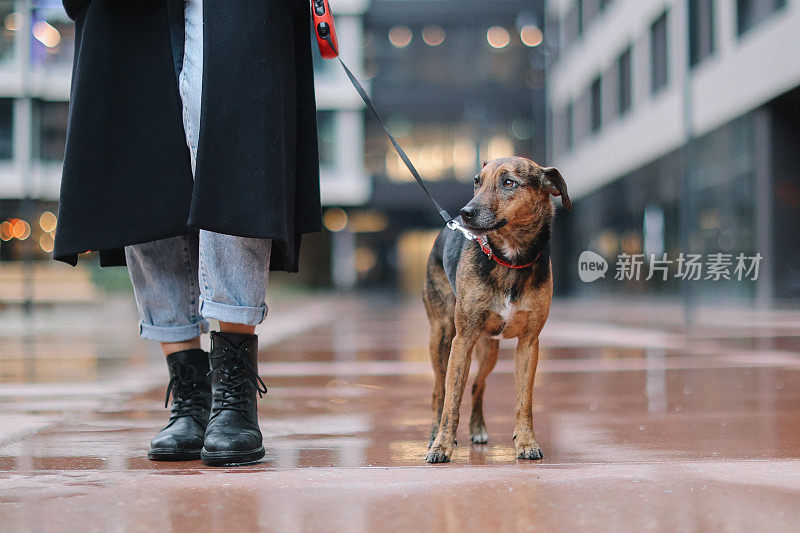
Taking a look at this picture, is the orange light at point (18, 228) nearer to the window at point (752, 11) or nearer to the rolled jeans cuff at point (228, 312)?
the window at point (752, 11)

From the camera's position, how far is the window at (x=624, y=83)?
92.2ft

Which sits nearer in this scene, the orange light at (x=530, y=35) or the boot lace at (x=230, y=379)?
the boot lace at (x=230, y=379)

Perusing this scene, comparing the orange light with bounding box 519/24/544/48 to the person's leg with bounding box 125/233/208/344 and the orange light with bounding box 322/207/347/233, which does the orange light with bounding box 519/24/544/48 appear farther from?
the person's leg with bounding box 125/233/208/344

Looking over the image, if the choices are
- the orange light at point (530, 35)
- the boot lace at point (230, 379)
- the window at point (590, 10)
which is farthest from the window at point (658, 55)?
the boot lace at point (230, 379)

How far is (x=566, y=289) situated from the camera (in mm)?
34281

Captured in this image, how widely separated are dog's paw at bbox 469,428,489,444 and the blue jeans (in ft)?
3.65

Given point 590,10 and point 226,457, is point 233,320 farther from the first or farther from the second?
point 590,10

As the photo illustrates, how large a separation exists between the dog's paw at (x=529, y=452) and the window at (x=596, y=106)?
97.5 feet

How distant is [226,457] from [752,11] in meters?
18.4

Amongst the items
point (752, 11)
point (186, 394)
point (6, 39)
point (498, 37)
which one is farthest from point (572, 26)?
point (186, 394)

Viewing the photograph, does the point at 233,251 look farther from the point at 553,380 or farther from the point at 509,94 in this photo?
the point at 509,94

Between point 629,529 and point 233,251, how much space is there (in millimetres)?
1715

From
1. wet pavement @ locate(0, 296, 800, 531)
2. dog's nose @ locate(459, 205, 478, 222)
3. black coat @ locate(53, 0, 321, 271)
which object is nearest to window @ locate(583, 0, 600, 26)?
wet pavement @ locate(0, 296, 800, 531)

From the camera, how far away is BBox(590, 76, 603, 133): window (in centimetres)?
3180
